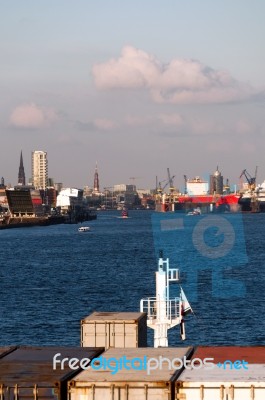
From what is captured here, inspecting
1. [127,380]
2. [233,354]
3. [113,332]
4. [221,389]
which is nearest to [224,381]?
[221,389]

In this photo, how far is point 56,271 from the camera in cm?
10356

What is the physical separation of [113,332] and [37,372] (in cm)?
694

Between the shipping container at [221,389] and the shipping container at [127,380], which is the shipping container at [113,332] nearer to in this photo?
the shipping container at [127,380]

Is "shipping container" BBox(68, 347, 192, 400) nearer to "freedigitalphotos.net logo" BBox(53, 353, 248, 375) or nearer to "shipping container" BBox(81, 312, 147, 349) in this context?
"freedigitalphotos.net logo" BBox(53, 353, 248, 375)

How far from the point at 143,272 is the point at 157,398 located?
260ft

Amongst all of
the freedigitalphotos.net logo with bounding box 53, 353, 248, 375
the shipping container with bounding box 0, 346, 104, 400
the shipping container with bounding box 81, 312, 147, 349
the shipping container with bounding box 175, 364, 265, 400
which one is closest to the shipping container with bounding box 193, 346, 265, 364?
the freedigitalphotos.net logo with bounding box 53, 353, 248, 375

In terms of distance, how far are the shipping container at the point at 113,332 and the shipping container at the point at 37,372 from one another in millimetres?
3276

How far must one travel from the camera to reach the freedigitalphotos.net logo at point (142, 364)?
20531mm

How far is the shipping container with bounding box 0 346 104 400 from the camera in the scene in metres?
18.9

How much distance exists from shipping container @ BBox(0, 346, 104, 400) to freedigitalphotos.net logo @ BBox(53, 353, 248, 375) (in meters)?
0.14

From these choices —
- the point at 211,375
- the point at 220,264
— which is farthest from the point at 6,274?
the point at 211,375

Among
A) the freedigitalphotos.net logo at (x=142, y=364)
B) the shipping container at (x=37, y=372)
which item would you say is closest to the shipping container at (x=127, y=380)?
the freedigitalphotos.net logo at (x=142, y=364)

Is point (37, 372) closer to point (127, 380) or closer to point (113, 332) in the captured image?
point (127, 380)

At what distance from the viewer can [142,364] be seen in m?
21.0
